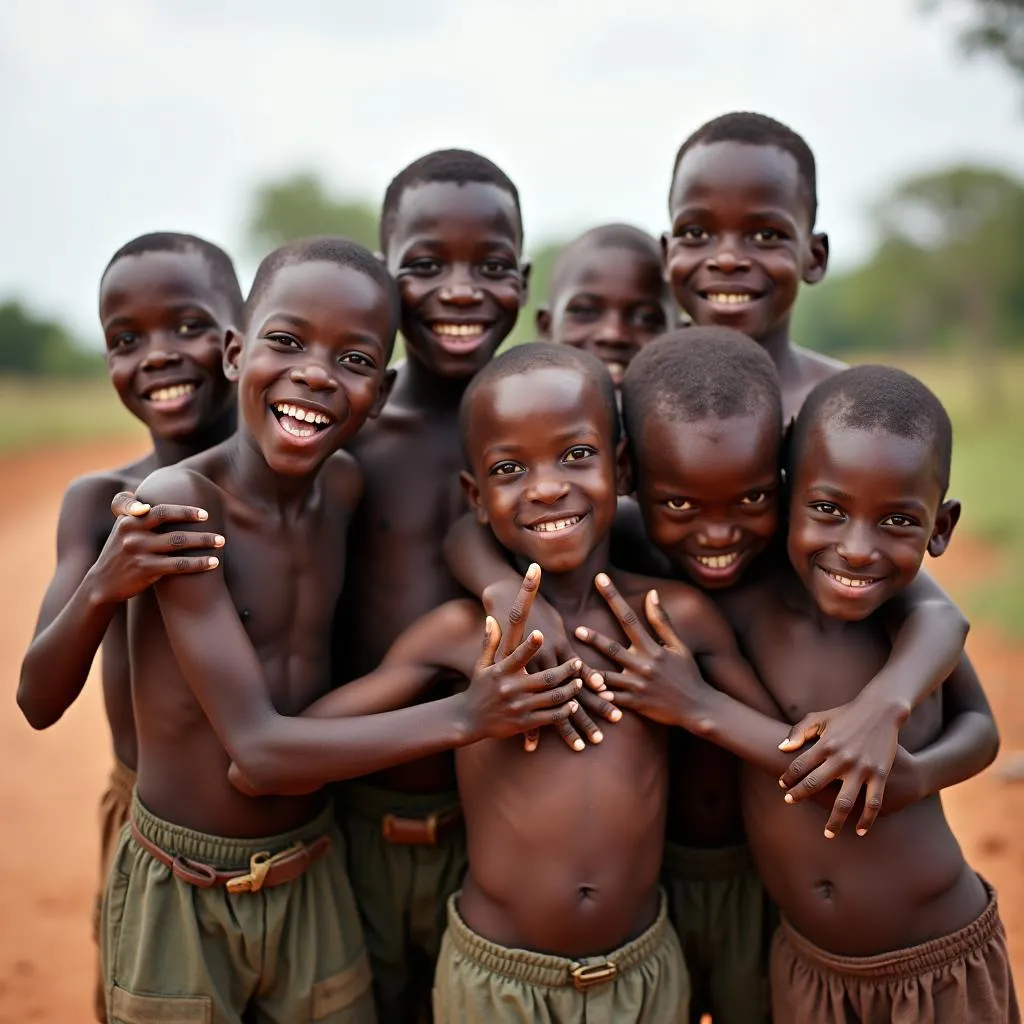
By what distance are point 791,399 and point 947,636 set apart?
0.81m

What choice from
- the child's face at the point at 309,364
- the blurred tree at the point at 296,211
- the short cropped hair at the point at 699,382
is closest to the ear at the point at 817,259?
the short cropped hair at the point at 699,382

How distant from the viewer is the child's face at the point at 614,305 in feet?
9.53

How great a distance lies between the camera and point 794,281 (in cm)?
263

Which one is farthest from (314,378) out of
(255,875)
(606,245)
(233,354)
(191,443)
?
(606,245)

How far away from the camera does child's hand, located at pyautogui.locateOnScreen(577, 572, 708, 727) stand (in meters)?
2.03

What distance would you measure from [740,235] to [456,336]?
0.73m

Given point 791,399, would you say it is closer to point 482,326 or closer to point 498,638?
point 482,326

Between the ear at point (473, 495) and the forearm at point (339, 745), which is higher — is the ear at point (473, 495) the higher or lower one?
the higher one

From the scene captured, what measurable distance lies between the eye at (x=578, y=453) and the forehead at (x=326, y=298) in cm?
46

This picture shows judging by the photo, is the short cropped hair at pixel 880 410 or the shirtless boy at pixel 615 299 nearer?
the short cropped hair at pixel 880 410

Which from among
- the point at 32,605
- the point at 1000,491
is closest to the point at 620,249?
the point at 32,605

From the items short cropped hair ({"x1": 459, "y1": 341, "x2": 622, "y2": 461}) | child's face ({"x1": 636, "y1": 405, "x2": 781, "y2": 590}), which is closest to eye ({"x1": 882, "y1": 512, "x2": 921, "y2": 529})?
child's face ({"x1": 636, "y1": 405, "x2": 781, "y2": 590})

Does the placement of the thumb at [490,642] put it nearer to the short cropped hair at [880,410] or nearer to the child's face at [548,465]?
the child's face at [548,465]

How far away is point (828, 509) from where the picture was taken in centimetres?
204
